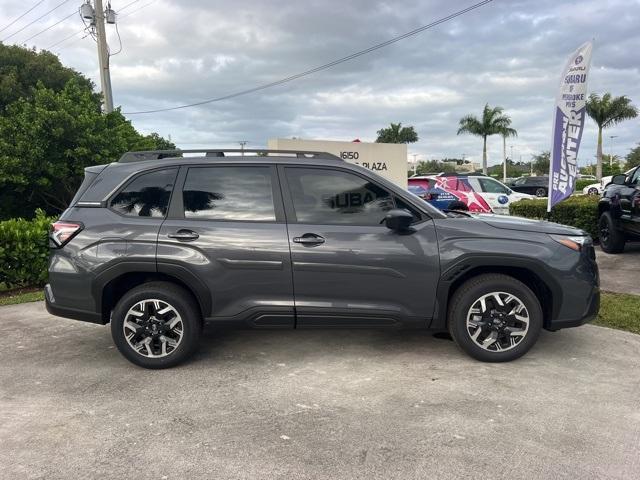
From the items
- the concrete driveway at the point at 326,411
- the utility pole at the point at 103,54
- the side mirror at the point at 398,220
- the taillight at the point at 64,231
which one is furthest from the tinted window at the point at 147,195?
the utility pole at the point at 103,54

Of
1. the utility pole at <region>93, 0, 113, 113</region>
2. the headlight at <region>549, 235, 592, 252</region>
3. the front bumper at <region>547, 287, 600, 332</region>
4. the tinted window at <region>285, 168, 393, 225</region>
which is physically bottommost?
the front bumper at <region>547, 287, 600, 332</region>

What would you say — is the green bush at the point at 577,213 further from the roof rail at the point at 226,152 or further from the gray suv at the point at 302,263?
the roof rail at the point at 226,152

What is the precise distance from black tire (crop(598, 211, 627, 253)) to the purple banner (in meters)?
0.98

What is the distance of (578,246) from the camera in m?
4.21

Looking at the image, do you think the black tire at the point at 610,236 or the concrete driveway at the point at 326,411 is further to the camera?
the black tire at the point at 610,236

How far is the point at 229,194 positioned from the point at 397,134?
197ft

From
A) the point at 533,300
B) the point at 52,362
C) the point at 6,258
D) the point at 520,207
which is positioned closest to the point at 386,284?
the point at 533,300

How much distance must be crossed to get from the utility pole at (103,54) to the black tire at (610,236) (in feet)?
45.5

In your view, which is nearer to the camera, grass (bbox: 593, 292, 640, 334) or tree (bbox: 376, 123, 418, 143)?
grass (bbox: 593, 292, 640, 334)

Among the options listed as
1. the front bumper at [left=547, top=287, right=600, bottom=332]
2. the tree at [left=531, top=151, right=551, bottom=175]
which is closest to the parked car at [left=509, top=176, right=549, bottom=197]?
the front bumper at [left=547, top=287, right=600, bottom=332]

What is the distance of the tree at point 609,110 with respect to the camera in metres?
41.4

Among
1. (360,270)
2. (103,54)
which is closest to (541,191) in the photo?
(103,54)

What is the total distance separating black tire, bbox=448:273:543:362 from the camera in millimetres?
4109

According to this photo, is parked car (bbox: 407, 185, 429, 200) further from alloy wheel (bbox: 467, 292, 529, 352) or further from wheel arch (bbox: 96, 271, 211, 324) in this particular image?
wheel arch (bbox: 96, 271, 211, 324)
